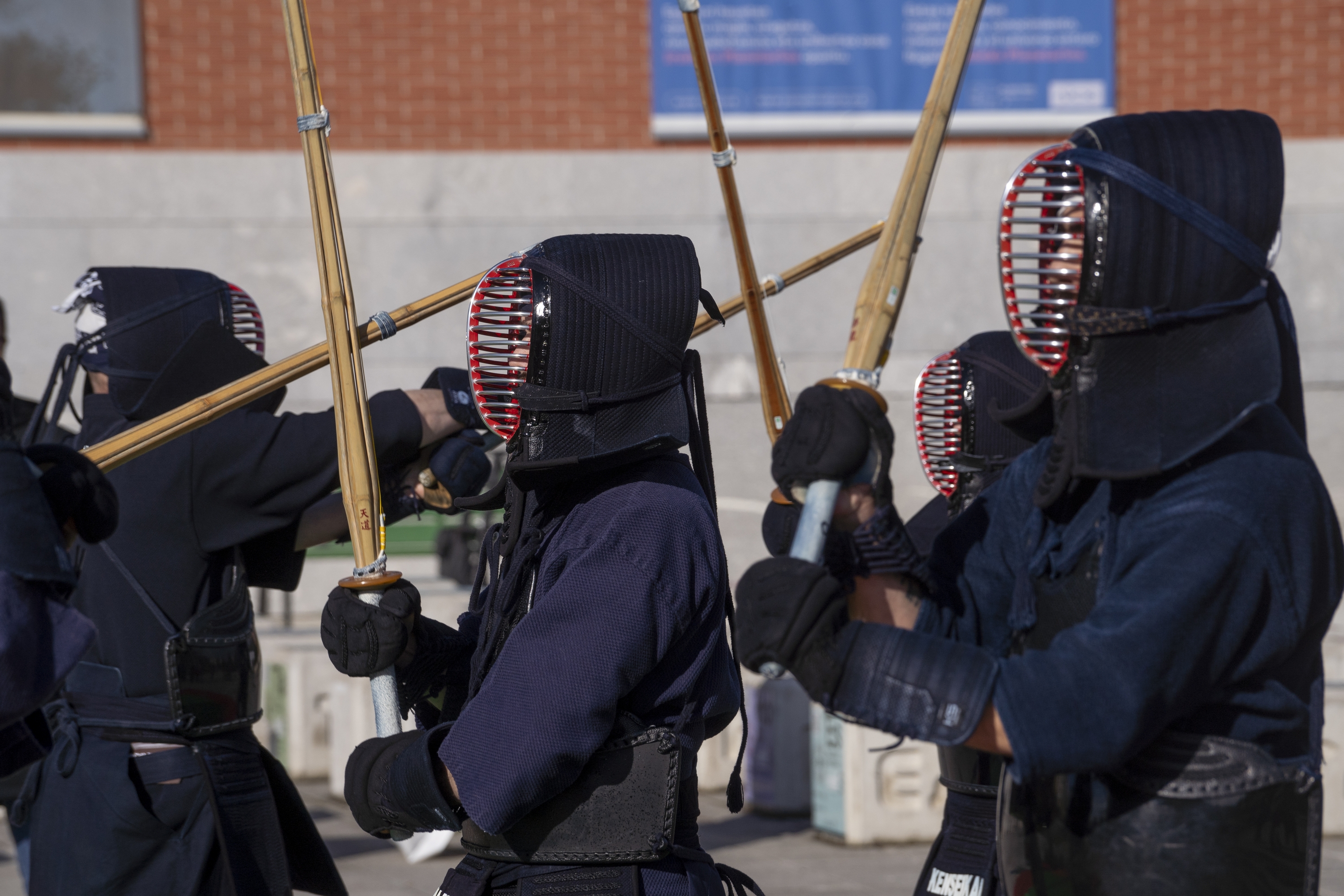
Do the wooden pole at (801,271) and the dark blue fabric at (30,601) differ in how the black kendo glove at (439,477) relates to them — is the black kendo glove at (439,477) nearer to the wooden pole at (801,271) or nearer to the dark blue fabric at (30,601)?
the wooden pole at (801,271)

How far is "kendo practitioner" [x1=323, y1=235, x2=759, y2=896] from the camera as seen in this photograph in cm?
228

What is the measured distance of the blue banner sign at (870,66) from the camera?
990 cm

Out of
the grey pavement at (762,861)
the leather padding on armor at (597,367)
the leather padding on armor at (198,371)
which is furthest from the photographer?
the grey pavement at (762,861)

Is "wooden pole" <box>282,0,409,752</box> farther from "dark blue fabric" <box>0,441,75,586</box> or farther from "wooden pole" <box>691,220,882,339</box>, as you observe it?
"wooden pole" <box>691,220,882,339</box>

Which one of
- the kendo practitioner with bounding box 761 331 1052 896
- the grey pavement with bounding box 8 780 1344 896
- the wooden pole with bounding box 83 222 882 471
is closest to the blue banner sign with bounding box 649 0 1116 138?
the grey pavement with bounding box 8 780 1344 896

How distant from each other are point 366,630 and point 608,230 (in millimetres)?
7567

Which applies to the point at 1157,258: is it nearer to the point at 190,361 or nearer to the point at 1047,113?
the point at 190,361

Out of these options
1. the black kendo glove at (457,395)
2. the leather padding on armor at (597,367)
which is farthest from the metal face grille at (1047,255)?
the black kendo glove at (457,395)

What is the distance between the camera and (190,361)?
3635 mm

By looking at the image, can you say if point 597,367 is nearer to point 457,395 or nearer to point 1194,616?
point 1194,616

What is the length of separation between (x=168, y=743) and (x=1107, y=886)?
238 cm

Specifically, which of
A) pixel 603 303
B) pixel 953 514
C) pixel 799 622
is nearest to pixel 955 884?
pixel 953 514

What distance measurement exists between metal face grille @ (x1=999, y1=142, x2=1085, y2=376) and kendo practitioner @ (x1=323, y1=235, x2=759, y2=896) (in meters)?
0.70

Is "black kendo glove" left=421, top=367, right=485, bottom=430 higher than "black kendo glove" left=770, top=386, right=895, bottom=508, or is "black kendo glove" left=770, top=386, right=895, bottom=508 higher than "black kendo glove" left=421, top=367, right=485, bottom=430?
"black kendo glove" left=770, top=386, right=895, bottom=508
